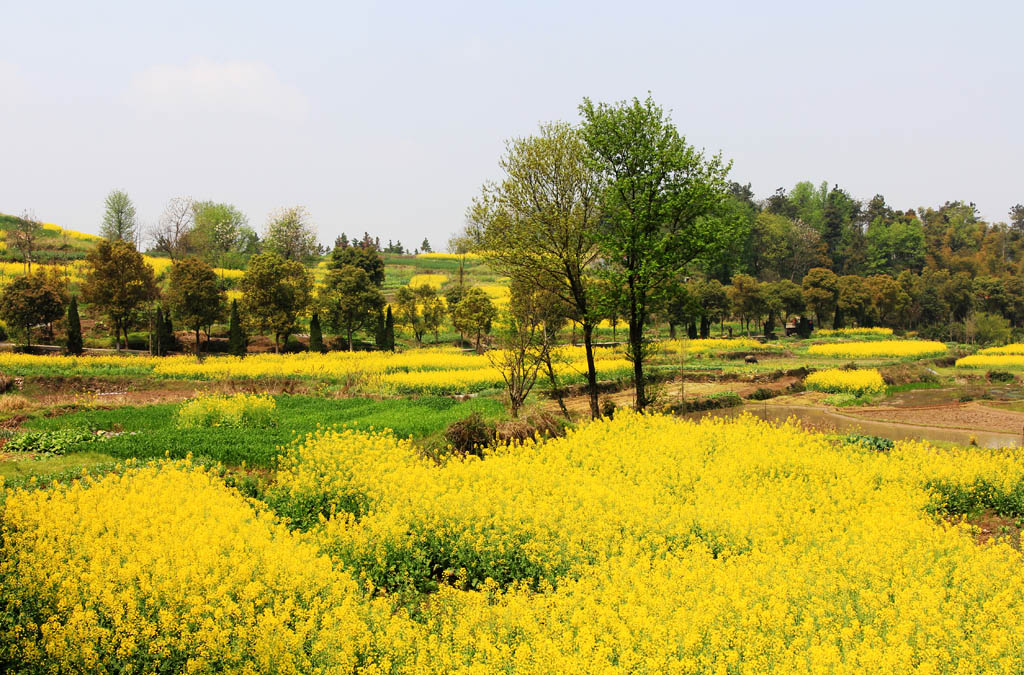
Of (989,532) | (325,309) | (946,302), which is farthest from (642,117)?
(946,302)

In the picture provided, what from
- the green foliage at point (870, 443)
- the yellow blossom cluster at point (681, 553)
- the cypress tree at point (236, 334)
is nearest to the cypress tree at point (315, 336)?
the cypress tree at point (236, 334)

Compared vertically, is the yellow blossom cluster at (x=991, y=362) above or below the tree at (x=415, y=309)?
below

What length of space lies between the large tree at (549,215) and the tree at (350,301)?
2919cm

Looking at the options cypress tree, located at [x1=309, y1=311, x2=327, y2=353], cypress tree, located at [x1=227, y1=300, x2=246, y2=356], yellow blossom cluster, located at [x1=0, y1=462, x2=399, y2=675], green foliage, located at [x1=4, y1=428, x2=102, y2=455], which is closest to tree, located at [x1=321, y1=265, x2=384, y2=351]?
cypress tree, located at [x1=309, y1=311, x2=327, y2=353]

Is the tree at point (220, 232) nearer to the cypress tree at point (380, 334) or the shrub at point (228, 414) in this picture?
the cypress tree at point (380, 334)

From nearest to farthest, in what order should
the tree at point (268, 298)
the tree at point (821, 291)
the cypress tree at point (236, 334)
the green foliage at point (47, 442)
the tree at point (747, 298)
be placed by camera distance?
the green foliage at point (47, 442) < the cypress tree at point (236, 334) < the tree at point (268, 298) < the tree at point (747, 298) < the tree at point (821, 291)

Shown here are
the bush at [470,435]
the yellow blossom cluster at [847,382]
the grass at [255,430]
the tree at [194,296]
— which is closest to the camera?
the grass at [255,430]

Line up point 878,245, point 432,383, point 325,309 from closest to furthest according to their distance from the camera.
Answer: point 432,383 < point 325,309 < point 878,245

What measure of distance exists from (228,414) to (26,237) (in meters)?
55.6

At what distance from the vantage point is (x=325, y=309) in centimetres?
4697

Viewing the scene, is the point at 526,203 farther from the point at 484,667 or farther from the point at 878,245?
the point at 878,245

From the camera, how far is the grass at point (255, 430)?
45.7 ft

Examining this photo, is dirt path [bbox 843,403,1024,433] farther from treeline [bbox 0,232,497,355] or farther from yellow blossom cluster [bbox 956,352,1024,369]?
treeline [bbox 0,232,497,355]

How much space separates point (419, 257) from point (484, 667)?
112m
